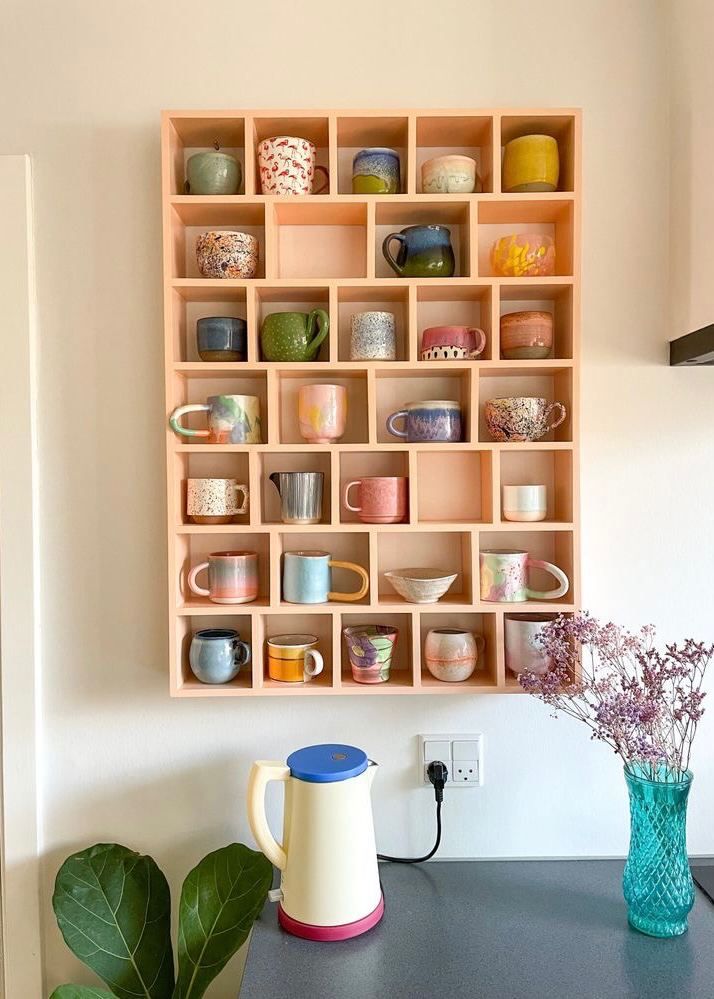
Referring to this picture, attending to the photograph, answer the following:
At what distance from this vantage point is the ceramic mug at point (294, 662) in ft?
4.05

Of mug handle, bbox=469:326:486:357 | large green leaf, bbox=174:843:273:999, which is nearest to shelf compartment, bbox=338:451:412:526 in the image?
mug handle, bbox=469:326:486:357

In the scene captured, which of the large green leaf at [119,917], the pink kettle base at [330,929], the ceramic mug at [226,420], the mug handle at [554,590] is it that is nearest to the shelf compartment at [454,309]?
the mug handle at [554,590]

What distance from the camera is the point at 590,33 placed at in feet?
4.25

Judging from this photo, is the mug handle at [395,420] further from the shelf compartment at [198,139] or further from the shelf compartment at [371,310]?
the shelf compartment at [198,139]

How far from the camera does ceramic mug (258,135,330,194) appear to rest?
47.7 inches

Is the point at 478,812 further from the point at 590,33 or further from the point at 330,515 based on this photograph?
the point at 590,33

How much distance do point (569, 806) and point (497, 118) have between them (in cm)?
121

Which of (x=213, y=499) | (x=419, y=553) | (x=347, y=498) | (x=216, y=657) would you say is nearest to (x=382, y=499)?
(x=347, y=498)

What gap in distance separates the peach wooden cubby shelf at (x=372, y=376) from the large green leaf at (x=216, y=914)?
0.30 meters

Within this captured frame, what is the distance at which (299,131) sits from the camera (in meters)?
1.28

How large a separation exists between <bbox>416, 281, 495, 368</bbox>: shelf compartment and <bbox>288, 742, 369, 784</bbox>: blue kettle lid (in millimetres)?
673

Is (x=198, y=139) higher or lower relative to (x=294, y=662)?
higher

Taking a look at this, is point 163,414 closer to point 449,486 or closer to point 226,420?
point 226,420

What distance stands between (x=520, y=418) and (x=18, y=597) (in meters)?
0.94
